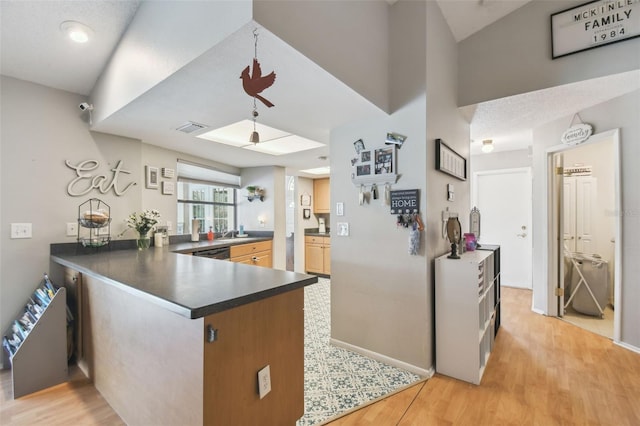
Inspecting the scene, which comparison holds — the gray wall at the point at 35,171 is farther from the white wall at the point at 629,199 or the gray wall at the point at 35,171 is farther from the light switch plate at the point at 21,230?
the white wall at the point at 629,199

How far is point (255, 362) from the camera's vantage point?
122 centimetres

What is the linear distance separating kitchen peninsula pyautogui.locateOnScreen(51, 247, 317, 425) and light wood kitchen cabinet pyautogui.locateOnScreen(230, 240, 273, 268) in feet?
6.40

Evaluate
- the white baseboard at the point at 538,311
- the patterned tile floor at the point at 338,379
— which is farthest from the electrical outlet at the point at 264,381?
the white baseboard at the point at 538,311

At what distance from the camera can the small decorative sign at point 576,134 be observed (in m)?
2.85

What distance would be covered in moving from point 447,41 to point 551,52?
0.88 meters

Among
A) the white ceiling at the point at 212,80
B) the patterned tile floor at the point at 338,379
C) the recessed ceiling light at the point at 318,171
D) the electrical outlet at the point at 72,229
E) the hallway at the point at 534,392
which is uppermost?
the white ceiling at the point at 212,80

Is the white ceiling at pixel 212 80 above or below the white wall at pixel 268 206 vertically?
above

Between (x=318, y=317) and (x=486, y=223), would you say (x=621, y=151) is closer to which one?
(x=486, y=223)

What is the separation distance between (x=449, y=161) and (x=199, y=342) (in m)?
2.36

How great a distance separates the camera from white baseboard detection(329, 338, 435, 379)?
2107mm

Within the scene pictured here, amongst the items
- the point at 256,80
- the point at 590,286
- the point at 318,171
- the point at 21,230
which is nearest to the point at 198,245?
the point at 21,230

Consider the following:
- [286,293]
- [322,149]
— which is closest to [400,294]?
[286,293]

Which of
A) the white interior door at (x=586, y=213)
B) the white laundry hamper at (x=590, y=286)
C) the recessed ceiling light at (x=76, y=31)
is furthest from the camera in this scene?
the white interior door at (x=586, y=213)

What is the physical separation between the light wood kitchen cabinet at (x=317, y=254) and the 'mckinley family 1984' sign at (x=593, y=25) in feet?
13.1
